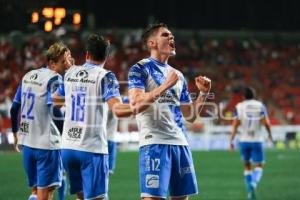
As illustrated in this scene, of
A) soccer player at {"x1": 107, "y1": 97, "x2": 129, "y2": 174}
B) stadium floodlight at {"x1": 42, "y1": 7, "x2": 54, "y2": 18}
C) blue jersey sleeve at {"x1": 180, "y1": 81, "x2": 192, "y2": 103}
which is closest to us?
blue jersey sleeve at {"x1": 180, "y1": 81, "x2": 192, "y2": 103}

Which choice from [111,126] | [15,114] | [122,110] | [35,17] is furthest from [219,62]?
[122,110]

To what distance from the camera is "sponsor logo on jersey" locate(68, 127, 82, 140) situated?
784 cm

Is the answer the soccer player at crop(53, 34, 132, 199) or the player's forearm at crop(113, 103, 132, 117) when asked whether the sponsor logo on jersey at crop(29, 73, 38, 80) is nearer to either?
the soccer player at crop(53, 34, 132, 199)

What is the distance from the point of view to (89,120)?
781 centimetres

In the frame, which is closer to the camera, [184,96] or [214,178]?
[184,96]

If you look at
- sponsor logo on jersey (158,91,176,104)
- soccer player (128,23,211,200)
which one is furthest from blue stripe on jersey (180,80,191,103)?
sponsor logo on jersey (158,91,176,104)

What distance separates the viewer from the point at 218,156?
27.6 metres

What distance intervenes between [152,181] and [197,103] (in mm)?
1009

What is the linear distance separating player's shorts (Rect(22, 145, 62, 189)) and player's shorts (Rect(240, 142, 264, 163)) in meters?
7.94

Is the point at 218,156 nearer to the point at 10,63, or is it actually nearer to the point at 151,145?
the point at 10,63

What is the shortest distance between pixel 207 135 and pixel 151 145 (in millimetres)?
25363

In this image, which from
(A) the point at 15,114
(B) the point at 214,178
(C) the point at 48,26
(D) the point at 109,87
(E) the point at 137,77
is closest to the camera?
(E) the point at 137,77

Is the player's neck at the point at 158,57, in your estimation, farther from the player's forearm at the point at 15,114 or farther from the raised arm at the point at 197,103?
the player's forearm at the point at 15,114

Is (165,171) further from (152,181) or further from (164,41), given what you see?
(164,41)
